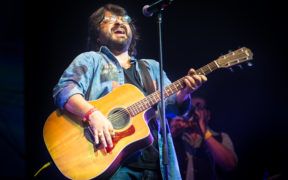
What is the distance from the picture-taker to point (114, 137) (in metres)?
1.75

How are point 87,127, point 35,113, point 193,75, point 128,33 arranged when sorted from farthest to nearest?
point 35,113 < point 128,33 < point 193,75 < point 87,127

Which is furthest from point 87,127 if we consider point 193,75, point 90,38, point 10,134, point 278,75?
point 278,75

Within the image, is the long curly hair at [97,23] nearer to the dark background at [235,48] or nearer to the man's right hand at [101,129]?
the dark background at [235,48]

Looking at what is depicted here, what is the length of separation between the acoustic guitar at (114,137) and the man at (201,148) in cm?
166

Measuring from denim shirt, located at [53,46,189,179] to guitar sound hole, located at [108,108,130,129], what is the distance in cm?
26

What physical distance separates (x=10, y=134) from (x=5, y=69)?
828mm

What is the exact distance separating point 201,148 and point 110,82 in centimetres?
205

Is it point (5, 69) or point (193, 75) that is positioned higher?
point (5, 69)

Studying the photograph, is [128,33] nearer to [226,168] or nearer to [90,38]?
[90,38]

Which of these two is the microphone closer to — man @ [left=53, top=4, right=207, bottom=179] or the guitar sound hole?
man @ [left=53, top=4, right=207, bottom=179]

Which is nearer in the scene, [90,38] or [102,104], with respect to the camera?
[102,104]

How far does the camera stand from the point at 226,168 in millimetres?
3352

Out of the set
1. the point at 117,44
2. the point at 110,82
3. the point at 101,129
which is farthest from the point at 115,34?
the point at 101,129

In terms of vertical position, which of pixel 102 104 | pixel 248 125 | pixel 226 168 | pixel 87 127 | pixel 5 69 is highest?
pixel 5 69
